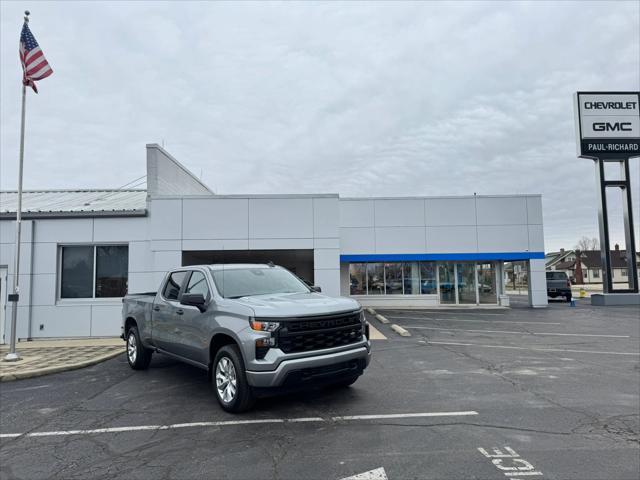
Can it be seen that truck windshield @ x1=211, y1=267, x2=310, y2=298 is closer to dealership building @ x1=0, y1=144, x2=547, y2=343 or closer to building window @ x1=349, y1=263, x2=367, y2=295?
dealership building @ x1=0, y1=144, x2=547, y2=343

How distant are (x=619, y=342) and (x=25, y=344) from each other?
1673 centimetres

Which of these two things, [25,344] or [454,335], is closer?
[25,344]

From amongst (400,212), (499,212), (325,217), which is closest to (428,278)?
(400,212)

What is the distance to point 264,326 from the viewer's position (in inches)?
207

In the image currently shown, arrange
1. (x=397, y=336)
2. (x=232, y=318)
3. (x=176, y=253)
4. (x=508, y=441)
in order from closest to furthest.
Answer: (x=508, y=441) < (x=232, y=318) < (x=397, y=336) < (x=176, y=253)

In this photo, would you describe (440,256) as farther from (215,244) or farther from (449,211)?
(215,244)

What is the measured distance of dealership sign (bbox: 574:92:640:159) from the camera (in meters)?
25.3

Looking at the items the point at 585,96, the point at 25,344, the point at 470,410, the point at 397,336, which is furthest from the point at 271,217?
the point at 585,96

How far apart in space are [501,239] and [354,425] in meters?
19.9

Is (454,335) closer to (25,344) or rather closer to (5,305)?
(25,344)

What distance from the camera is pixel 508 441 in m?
4.57

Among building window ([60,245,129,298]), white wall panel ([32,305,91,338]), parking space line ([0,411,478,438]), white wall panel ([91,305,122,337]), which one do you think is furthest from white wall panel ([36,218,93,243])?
parking space line ([0,411,478,438])

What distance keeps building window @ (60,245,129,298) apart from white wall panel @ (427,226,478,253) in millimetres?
15099

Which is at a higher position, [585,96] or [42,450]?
[585,96]
